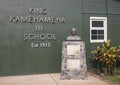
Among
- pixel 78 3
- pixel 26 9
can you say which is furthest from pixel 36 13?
pixel 78 3

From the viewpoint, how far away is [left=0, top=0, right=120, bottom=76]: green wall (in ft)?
36.0

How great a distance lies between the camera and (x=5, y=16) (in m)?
11.0

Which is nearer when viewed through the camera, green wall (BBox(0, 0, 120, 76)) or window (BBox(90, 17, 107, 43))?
green wall (BBox(0, 0, 120, 76))

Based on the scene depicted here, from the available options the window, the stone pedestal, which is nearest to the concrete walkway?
the stone pedestal

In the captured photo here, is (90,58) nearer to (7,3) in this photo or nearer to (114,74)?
(114,74)

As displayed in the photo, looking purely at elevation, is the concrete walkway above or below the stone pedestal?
below

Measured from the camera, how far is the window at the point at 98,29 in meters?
12.1

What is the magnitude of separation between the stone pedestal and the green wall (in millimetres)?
1562

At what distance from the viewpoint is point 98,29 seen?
1216 centimetres

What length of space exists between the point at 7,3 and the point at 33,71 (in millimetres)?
3308

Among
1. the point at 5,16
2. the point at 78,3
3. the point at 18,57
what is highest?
the point at 78,3

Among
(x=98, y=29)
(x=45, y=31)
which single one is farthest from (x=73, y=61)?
(x=98, y=29)

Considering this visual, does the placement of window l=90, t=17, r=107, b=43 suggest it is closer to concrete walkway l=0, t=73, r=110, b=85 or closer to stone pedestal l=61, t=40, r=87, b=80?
stone pedestal l=61, t=40, r=87, b=80

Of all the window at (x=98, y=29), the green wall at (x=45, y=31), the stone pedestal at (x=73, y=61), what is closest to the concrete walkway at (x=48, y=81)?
the stone pedestal at (x=73, y=61)
